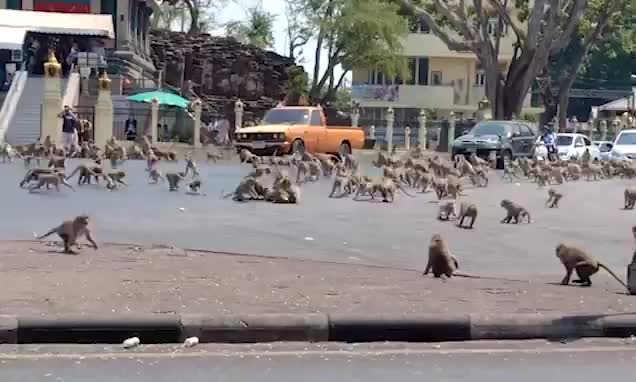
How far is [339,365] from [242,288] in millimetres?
2415

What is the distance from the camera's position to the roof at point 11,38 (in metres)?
41.4

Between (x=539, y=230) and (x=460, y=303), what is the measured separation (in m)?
7.11

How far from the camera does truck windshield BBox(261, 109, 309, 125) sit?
34.6 m

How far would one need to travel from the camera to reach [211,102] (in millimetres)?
58219

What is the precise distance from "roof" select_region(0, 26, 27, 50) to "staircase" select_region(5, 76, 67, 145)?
2.00 m

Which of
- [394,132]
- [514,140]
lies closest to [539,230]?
[514,140]

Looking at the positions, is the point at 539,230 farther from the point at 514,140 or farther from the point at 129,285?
the point at 514,140

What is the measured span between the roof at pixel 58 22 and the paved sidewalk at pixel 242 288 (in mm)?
33161

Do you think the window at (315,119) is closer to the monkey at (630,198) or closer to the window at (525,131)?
the window at (525,131)

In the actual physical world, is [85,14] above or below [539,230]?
above

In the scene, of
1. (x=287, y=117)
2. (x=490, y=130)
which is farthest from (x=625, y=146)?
(x=287, y=117)

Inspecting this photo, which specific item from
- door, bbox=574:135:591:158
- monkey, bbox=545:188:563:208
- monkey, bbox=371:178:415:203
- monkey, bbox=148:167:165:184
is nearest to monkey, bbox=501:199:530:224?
monkey, bbox=371:178:415:203

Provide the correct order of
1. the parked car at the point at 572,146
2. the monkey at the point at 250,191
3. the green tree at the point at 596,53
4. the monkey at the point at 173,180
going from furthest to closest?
the green tree at the point at 596,53, the parked car at the point at 572,146, the monkey at the point at 173,180, the monkey at the point at 250,191

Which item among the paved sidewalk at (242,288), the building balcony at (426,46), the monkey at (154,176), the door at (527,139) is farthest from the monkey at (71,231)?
the building balcony at (426,46)
